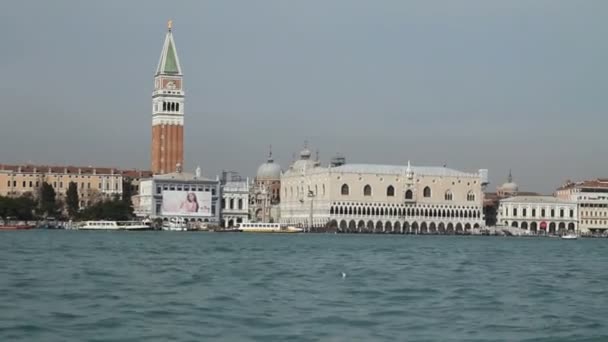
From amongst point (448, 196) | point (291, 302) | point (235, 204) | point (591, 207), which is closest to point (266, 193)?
Result: point (235, 204)

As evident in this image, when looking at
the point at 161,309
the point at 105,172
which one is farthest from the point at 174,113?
the point at 161,309

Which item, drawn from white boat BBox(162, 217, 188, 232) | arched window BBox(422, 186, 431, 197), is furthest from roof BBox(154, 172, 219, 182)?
arched window BBox(422, 186, 431, 197)

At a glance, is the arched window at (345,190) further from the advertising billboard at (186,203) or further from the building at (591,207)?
the building at (591,207)

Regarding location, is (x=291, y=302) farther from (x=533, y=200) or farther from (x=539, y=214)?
(x=533, y=200)

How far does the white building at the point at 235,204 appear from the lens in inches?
4488

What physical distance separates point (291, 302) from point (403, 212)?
272ft

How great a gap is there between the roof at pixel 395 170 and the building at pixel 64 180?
869 inches

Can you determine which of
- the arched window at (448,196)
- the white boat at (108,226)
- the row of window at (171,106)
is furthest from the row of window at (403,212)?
the row of window at (171,106)

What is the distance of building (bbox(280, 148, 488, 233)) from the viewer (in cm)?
10306

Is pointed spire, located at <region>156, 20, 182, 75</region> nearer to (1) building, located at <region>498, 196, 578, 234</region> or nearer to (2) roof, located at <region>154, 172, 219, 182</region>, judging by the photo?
(2) roof, located at <region>154, 172, 219, 182</region>

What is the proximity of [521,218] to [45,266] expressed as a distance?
8408cm

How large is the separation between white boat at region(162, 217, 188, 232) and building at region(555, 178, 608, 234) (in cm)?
3504

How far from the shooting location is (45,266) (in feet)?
104

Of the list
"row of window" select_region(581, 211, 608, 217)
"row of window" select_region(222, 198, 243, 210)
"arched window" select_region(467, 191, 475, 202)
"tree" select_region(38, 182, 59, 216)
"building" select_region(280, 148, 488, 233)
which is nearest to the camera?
"tree" select_region(38, 182, 59, 216)
